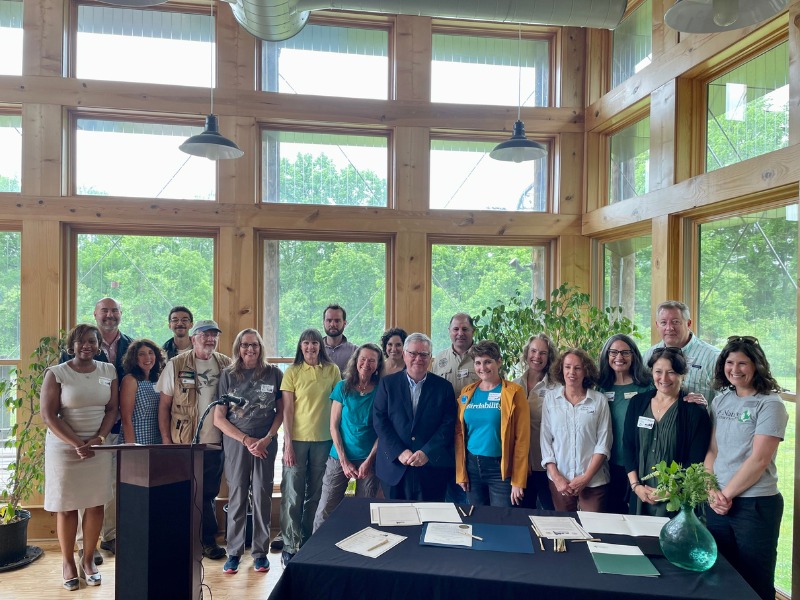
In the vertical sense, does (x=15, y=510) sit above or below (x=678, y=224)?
below

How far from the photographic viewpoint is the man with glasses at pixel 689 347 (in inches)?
120

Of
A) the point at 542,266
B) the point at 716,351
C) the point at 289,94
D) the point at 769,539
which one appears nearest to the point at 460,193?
the point at 542,266

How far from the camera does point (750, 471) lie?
8.00ft

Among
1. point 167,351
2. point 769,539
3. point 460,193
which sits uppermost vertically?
point 460,193

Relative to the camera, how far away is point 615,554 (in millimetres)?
2045

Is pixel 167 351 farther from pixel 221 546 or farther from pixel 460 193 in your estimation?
pixel 460 193

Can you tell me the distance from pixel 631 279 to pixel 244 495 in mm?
3230

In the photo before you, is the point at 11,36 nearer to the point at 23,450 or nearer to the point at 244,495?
the point at 23,450

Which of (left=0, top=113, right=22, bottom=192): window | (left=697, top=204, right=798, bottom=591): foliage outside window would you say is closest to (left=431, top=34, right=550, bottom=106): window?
(left=697, top=204, right=798, bottom=591): foliage outside window

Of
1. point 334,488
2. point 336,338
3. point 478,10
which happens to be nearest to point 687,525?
point 334,488

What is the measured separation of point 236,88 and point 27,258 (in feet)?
6.63

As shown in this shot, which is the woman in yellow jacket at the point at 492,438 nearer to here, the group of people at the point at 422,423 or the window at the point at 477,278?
the group of people at the point at 422,423

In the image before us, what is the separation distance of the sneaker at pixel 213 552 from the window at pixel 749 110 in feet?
13.4

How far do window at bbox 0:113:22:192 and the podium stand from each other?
320 cm
